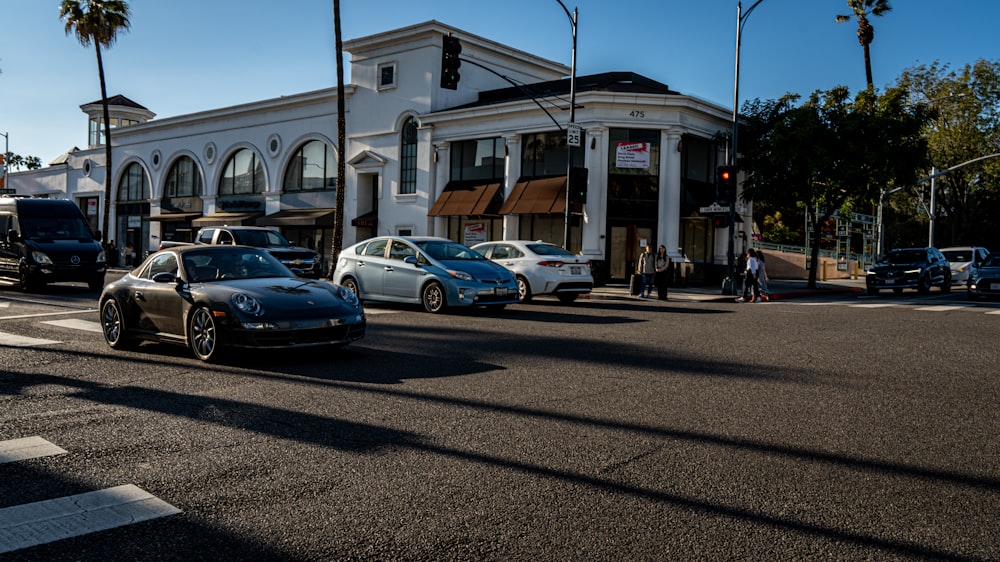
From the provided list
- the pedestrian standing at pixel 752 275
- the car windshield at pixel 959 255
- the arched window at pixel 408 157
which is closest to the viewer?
the pedestrian standing at pixel 752 275

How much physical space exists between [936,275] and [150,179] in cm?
4606

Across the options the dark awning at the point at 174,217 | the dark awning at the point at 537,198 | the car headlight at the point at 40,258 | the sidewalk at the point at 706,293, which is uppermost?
the dark awning at the point at 537,198

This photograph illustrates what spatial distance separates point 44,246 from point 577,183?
15.0 metres

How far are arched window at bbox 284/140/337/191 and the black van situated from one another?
20485mm

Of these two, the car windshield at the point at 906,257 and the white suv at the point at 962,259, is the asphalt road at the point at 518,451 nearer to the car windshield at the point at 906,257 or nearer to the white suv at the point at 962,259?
the car windshield at the point at 906,257

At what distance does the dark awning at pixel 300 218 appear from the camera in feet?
133

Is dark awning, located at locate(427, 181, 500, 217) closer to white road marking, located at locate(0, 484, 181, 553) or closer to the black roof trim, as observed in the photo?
the black roof trim

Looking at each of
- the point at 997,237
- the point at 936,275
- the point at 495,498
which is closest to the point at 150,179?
the point at 936,275

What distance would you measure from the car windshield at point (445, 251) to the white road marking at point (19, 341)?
7.36 meters

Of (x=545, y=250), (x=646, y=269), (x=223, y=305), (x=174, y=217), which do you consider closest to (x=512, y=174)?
(x=646, y=269)

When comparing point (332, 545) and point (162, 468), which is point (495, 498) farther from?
point (162, 468)

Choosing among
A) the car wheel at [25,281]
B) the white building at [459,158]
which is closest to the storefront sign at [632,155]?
the white building at [459,158]

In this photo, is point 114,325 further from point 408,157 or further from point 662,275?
point 408,157

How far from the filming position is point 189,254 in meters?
9.90
